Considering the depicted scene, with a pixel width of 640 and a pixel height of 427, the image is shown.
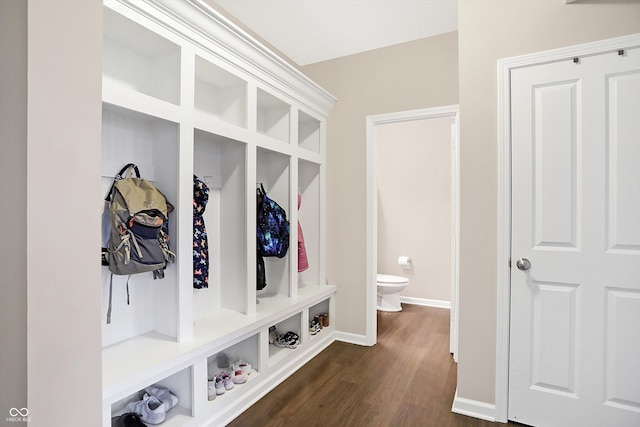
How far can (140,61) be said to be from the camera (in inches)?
76.0

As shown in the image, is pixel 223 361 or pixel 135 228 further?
pixel 223 361

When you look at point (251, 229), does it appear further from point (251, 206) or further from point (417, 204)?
point (417, 204)

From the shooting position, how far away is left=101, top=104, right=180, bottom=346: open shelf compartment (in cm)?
178

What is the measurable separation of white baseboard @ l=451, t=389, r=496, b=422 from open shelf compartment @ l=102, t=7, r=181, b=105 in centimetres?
244

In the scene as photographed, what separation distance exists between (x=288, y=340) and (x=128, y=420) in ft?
4.14

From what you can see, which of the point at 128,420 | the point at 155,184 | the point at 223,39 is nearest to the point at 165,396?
the point at 128,420

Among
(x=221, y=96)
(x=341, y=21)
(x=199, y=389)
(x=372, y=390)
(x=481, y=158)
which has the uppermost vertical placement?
(x=341, y=21)

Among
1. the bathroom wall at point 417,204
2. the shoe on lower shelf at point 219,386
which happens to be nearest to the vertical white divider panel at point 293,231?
the shoe on lower shelf at point 219,386

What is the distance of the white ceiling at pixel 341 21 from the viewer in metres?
2.48

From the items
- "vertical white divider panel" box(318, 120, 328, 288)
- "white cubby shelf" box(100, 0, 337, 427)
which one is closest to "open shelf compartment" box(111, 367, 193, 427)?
"white cubby shelf" box(100, 0, 337, 427)

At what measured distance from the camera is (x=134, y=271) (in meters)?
1.68

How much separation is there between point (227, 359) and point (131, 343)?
78 centimetres

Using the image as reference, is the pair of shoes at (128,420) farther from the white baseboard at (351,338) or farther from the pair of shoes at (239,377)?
the white baseboard at (351,338)

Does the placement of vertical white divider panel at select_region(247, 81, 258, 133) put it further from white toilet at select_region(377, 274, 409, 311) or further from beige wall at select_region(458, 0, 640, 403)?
white toilet at select_region(377, 274, 409, 311)
